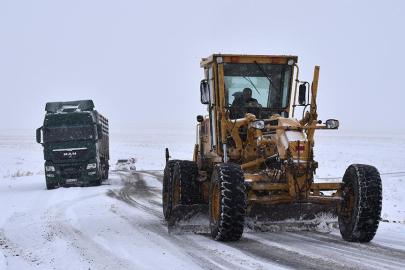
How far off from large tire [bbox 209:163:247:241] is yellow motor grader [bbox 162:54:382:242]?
1 centimetres

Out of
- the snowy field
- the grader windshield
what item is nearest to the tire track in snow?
the snowy field

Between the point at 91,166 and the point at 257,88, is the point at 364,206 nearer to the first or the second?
the point at 257,88

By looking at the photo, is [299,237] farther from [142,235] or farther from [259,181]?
[142,235]

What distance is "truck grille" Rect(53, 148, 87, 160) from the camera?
74.3 feet

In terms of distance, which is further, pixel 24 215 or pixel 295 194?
pixel 24 215


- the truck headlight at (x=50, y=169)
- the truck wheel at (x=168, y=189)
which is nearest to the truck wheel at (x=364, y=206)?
the truck wheel at (x=168, y=189)

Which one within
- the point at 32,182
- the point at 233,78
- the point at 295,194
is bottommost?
the point at 32,182

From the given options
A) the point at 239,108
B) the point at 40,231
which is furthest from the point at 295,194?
the point at 40,231

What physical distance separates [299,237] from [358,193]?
47.2 inches

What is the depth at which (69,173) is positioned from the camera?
900 inches

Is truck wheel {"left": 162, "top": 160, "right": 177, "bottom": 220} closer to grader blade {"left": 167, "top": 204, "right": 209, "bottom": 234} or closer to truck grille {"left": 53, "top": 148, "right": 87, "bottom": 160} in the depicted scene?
grader blade {"left": 167, "top": 204, "right": 209, "bottom": 234}

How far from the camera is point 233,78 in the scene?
10828 millimetres

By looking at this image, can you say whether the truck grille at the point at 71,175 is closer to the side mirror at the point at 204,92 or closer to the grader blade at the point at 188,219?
the side mirror at the point at 204,92

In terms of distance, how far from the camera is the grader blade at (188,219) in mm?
10039
